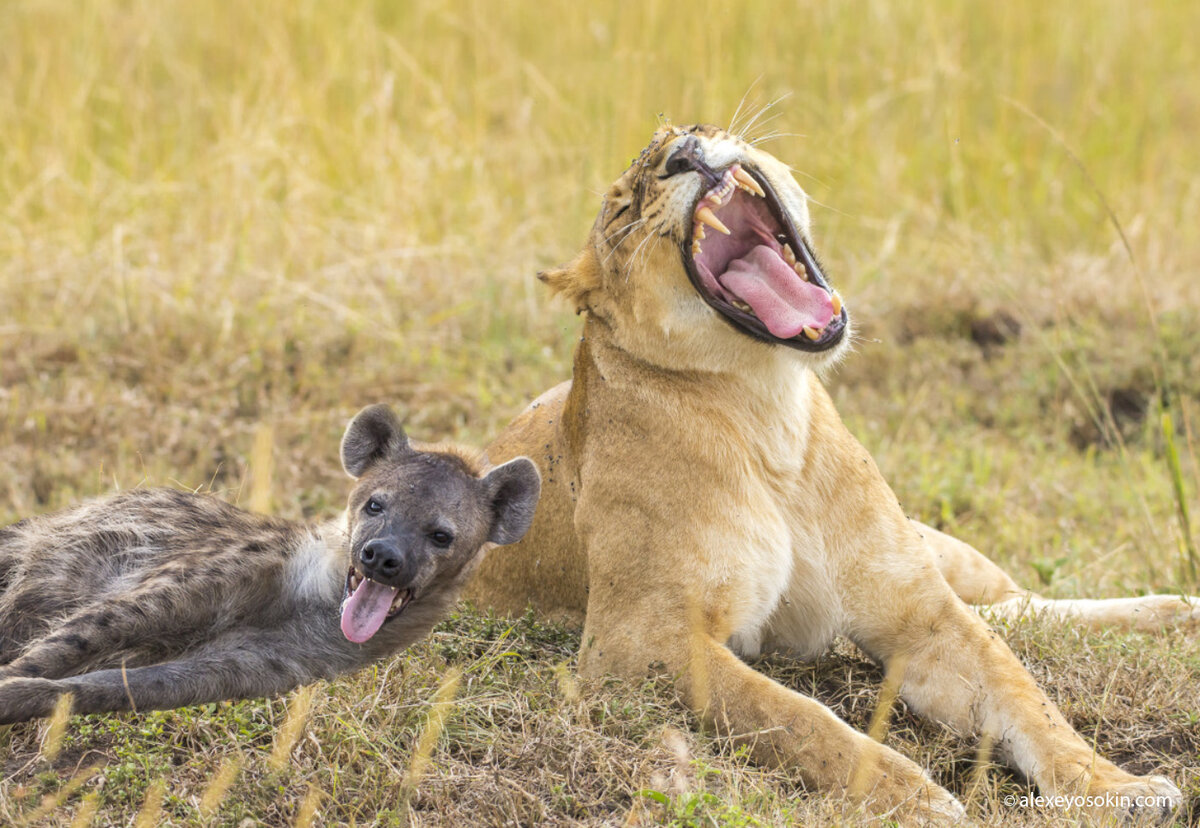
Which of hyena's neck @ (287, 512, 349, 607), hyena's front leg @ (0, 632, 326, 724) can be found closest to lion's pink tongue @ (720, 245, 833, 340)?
hyena's neck @ (287, 512, 349, 607)

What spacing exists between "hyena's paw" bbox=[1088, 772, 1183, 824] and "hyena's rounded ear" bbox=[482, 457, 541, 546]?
5.86 feet

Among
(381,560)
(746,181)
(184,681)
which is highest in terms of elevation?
(746,181)

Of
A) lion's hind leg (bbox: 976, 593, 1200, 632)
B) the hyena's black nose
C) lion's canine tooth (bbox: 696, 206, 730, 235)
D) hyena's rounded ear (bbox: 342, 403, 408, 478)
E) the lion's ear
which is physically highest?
lion's canine tooth (bbox: 696, 206, 730, 235)

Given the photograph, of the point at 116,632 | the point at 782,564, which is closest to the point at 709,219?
the point at 782,564

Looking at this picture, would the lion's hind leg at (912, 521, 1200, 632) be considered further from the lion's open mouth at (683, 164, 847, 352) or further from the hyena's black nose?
the hyena's black nose

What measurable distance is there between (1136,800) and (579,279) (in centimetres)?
211

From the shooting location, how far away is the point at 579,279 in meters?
4.39

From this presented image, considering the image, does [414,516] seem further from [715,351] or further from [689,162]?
[689,162]

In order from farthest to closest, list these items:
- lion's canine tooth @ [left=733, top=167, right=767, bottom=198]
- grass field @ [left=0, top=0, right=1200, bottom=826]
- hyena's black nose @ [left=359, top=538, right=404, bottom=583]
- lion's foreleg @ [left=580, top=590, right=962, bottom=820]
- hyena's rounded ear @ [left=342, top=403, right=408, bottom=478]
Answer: hyena's rounded ear @ [left=342, top=403, right=408, bottom=478]
lion's canine tooth @ [left=733, top=167, right=767, bottom=198]
hyena's black nose @ [left=359, top=538, right=404, bottom=583]
grass field @ [left=0, top=0, right=1200, bottom=826]
lion's foreleg @ [left=580, top=590, right=962, bottom=820]

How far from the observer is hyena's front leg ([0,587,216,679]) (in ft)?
12.9

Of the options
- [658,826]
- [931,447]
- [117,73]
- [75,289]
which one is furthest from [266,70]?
[658,826]

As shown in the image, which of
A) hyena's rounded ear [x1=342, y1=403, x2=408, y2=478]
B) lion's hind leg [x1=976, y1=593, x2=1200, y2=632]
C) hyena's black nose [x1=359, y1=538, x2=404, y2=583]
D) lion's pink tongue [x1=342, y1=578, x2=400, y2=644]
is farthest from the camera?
lion's hind leg [x1=976, y1=593, x2=1200, y2=632]

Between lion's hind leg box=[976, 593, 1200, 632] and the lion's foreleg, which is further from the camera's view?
lion's hind leg box=[976, 593, 1200, 632]

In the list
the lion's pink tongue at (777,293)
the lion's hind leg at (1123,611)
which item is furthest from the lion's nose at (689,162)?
the lion's hind leg at (1123,611)
